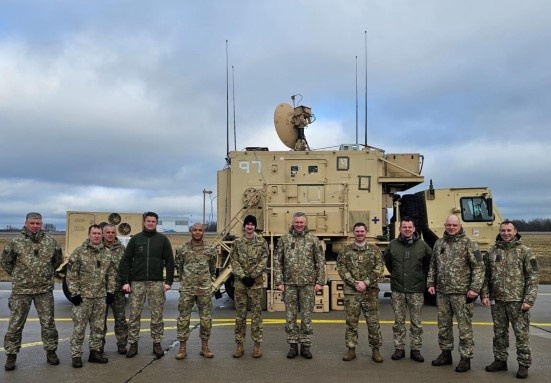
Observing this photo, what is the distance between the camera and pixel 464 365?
636cm

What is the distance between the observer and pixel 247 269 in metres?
7.19

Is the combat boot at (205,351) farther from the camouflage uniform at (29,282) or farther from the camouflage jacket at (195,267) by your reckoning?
the camouflage uniform at (29,282)

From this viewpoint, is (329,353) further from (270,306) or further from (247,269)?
(270,306)

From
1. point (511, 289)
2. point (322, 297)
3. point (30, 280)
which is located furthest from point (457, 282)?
point (30, 280)

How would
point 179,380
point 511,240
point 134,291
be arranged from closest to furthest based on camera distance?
point 179,380 → point 511,240 → point 134,291

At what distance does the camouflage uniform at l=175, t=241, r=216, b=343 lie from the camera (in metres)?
6.97

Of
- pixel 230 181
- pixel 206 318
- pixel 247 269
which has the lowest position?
pixel 206 318

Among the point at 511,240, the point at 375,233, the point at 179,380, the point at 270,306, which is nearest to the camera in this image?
the point at 179,380

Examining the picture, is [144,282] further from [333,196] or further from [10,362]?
[333,196]

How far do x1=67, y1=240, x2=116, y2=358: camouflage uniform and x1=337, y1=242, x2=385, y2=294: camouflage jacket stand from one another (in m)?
3.08

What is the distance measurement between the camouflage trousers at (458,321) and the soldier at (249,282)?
233 cm

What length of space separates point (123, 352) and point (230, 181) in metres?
5.85

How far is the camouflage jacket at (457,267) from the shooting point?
6.37 meters

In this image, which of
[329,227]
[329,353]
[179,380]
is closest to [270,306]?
[329,227]
